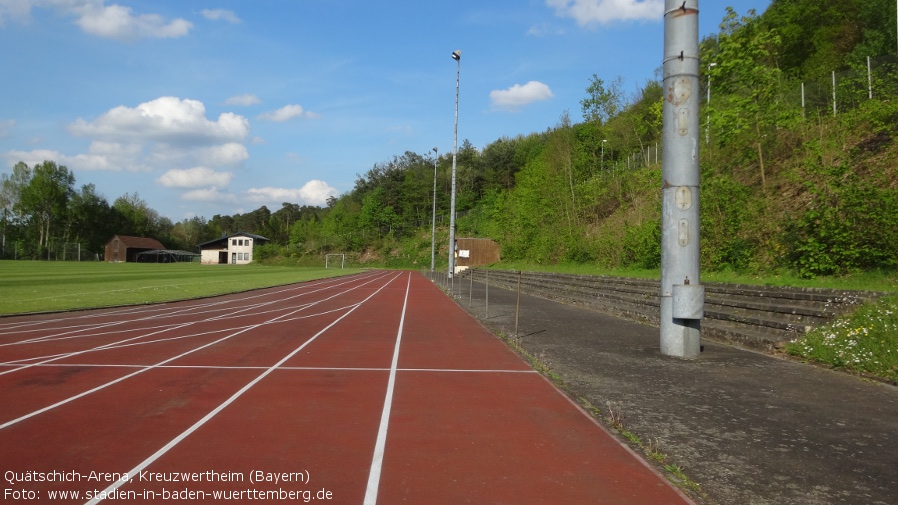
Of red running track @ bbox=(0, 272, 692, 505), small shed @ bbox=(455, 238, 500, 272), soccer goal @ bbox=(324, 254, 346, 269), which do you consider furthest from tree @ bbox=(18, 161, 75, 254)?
red running track @ bbox=(0, 272, 692, 505)

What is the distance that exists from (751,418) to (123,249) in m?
110

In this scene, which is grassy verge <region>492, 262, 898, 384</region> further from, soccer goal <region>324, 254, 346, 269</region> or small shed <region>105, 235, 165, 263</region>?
small shed <region>105, 235, 165, 263</region>

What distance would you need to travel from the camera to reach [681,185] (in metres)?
9.75

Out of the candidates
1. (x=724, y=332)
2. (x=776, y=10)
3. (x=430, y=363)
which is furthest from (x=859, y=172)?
(x=776, y=10)

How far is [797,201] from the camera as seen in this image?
620 inches

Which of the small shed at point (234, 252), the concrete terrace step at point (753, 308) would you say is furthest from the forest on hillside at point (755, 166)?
the small shed at point (234, 252)

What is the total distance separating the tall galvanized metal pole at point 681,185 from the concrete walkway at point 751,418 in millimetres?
583

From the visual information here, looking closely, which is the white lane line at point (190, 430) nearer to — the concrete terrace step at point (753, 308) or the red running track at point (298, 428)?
the red running track at point (298, 428)

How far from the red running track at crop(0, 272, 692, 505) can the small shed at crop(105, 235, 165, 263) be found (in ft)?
328

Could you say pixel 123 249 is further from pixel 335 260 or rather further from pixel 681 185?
pixel 681 185

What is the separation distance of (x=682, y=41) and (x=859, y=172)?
23.7 feet

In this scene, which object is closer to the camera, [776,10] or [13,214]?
[776,10]

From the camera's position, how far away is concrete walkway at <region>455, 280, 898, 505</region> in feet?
14.3

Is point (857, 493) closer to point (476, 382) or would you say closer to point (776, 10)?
point (476, 382)
